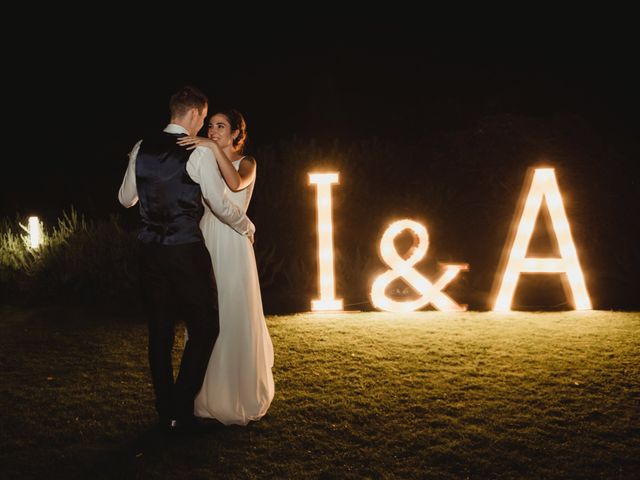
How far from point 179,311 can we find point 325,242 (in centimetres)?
371

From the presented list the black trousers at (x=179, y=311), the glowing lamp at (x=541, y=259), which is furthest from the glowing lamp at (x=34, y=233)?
the glowing lamp at (x=541, y=259)

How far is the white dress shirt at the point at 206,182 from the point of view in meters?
3.43

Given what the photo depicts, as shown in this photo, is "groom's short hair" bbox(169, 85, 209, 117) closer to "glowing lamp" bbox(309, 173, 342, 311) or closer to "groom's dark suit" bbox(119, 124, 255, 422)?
"groom's dark suit" bbox(119, 124, 255, 422)

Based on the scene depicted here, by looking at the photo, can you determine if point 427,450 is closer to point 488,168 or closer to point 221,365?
point 221,365

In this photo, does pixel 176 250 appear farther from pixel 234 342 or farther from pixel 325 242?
pixel 325 242

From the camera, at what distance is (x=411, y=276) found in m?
7.22

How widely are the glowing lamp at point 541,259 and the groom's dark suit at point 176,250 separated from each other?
14.8 feet

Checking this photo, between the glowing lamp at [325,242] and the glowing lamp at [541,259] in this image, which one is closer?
the glowing lamp at [541,259]

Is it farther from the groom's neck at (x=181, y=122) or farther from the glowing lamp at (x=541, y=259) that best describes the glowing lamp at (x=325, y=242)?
the groom's neck at (x=181, y=122)

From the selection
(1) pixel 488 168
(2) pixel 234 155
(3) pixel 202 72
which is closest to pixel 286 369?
(2) pixel 234 155

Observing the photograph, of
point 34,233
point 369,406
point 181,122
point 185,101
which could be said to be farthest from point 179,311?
point 34,233

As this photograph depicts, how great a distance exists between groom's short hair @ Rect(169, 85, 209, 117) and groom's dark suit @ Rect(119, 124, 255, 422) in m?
0.10

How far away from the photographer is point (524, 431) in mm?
3816

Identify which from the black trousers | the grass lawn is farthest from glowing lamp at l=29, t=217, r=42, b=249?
the black trousers
